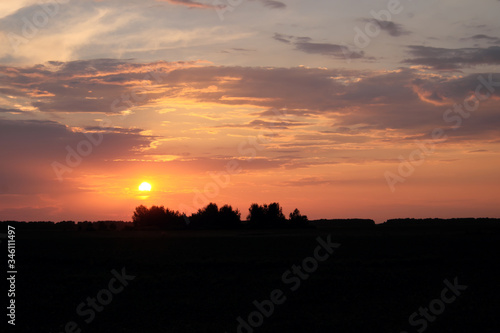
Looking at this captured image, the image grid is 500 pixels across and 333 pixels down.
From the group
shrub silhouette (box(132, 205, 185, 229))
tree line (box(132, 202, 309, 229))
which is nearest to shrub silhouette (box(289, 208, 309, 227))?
tree line (box(132, 202, 309, 229))

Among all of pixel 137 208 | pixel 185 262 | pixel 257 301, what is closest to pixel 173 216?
pixel 137 208

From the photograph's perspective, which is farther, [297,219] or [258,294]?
[297,219]

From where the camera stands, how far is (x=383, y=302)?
64.4ft

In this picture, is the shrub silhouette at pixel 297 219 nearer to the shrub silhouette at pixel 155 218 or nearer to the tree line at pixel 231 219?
the tree line at pixel 231 219

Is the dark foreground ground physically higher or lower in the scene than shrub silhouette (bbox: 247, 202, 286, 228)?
lower

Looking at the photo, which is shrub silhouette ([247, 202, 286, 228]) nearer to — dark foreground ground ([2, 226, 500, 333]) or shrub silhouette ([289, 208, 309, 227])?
shrub silhouette ([289, 208, 309, 227])

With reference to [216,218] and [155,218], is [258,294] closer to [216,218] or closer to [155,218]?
[216,218]

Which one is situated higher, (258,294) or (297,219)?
(297,219)

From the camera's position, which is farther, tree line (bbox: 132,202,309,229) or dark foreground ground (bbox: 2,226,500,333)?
tree line (bbox: 132,202,309,229)

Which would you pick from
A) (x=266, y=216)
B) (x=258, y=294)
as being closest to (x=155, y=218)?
(x=266, y=216)

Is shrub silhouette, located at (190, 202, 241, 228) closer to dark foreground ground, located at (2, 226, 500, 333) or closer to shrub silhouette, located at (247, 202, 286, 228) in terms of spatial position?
shrub silhouette, located at (247, 202, 286, 228)

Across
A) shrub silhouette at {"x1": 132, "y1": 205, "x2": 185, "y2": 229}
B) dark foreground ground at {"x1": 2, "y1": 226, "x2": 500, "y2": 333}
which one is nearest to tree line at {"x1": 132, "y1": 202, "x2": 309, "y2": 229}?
shrub silhouette at {"x1": 132, "y1": 205, "x2": 185, "y2": 229}

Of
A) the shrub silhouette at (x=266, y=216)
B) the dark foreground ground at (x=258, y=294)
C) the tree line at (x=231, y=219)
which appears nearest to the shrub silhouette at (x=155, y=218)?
the tree line at (x=231, y=219)

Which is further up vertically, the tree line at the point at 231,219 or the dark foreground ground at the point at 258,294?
the tree line at the point at 231,219
